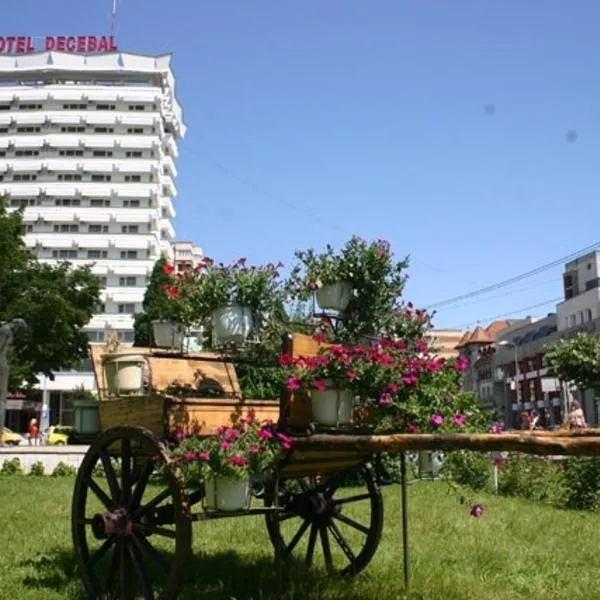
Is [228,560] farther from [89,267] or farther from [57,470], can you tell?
[89,267]

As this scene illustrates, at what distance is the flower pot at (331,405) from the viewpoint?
5301 millimetres

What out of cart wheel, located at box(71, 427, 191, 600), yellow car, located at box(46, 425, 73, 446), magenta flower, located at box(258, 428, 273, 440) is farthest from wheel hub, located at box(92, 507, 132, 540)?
yellow car, located at box(46, 425, 73, 446)

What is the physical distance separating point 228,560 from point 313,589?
69.0 inches

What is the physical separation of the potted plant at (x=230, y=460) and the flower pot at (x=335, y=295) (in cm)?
152

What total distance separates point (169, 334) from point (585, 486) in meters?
8.93

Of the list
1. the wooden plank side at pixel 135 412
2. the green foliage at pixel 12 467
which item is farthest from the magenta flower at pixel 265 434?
the green foliage at pixel 12 467

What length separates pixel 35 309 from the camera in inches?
1357

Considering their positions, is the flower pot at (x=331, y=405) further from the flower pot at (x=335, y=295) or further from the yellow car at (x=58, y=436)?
the yellow car at (x=58, y=436)

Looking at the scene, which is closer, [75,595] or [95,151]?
[75,595]

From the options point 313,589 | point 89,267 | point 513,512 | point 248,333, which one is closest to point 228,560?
point 313,589

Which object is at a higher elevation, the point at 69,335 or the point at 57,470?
the point at 69,335

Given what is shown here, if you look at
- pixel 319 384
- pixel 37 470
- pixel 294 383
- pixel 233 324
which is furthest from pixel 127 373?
pixel 37 470

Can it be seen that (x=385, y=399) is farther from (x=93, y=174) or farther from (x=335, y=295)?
(x=93, y=174)

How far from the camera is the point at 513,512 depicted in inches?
468
